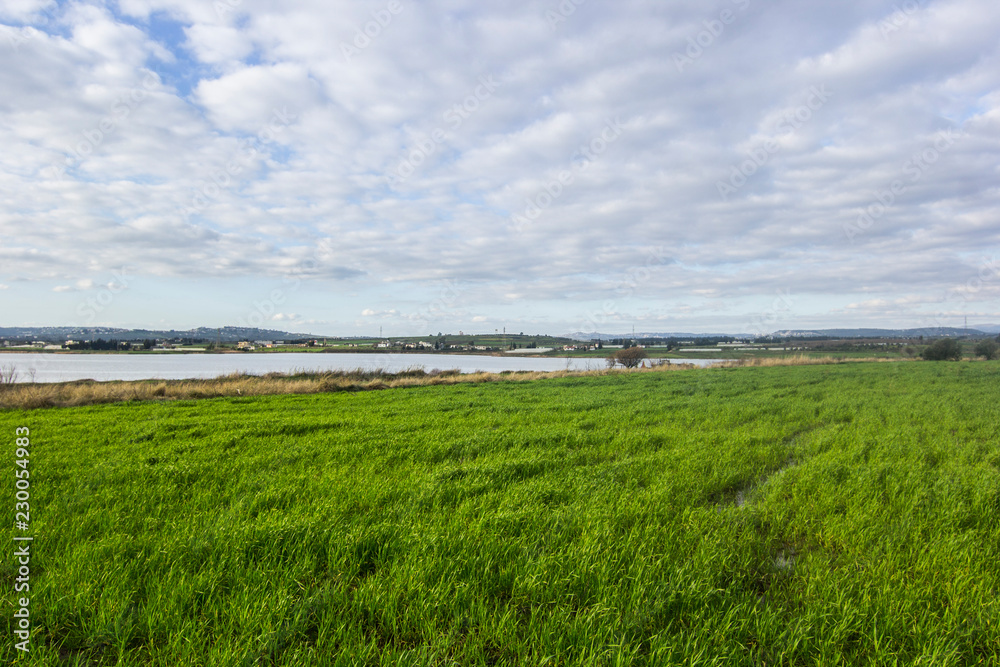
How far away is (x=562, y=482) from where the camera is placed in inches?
253

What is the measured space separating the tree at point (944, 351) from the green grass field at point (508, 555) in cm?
7374

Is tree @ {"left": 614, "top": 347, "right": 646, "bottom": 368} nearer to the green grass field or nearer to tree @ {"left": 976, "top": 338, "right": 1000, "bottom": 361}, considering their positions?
the green grass field

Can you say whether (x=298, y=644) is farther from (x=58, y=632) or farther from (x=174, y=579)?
(x=58, y=632)

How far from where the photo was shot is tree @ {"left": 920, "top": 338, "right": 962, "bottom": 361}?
60.2 meters

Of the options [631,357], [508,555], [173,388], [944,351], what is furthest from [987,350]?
[173,388]

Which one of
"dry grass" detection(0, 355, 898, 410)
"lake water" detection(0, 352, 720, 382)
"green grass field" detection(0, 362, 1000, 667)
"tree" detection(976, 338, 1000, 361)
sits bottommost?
"lake water" detection(0, 352, 720, 382)

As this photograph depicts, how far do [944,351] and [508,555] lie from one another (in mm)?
84069

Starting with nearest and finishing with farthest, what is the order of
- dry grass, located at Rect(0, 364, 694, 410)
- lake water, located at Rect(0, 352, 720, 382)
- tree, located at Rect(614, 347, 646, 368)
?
dry grass, located at Rect(0, 364, 694, 410)
lake water, located at Rect(0, 352, 720, 382)
tree, located at Rect(614, 347, 646, 368)

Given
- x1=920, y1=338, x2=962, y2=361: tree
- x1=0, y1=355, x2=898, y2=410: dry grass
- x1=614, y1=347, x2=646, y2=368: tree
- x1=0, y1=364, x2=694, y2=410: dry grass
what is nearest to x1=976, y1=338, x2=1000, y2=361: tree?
x1=920, y1=338, x2=962, y2=361: tree

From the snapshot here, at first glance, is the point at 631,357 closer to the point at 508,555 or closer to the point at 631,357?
the point at 631,357

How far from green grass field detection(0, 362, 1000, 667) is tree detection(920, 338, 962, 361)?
7374cm

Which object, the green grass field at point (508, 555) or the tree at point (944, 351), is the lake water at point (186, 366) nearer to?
the tree at point (944, 351)

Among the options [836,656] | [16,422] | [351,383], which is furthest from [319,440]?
[351,383]

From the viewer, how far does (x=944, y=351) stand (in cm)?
6044
